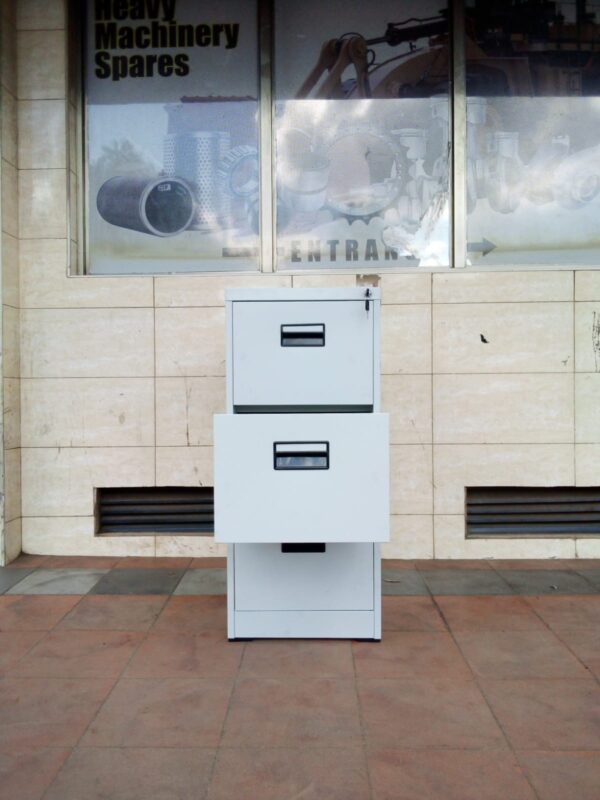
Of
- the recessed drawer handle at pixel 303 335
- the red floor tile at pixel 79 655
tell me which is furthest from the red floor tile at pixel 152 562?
the recessed drawer handle at pixel 303 335

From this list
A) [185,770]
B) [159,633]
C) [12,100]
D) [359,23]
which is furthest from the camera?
[359,23]

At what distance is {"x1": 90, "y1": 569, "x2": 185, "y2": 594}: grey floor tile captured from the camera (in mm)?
4113

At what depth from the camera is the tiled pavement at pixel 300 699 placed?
2.21m

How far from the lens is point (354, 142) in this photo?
197 inches

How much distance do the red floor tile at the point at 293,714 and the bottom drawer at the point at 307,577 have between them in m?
0.46

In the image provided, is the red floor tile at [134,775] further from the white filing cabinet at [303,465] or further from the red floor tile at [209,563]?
the red floor tile at [209,563]

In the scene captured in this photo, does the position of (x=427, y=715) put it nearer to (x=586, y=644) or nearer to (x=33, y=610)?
(x=586, y=644)

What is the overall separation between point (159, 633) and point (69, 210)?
3.20 m

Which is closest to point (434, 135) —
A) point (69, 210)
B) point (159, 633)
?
point (69, 210)

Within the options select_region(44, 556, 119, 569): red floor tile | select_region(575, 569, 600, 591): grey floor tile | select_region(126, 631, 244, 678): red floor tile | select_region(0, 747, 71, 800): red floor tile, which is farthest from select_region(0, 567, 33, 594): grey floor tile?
select_region(575, 569, 600, 591): grey floor tile

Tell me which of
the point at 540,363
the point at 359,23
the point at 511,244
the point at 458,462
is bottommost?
the point at 458,462

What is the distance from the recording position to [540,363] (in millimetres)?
4719

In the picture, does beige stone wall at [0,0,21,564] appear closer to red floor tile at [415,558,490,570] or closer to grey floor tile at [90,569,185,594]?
grey floor tile at [90,569,185,594]

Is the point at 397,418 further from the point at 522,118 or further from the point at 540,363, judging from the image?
the point at 522,118
